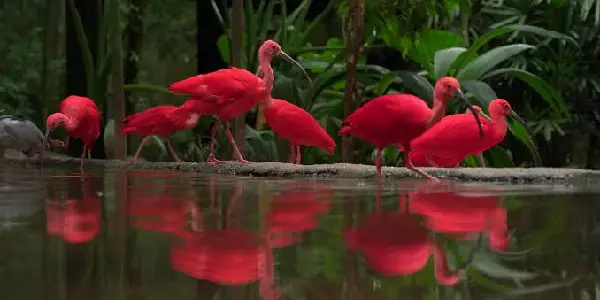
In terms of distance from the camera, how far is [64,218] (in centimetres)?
190

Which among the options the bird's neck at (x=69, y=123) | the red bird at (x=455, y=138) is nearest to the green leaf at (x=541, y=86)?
the red bird at (x=455, y=138)

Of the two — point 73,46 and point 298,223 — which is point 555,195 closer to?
point 298,223

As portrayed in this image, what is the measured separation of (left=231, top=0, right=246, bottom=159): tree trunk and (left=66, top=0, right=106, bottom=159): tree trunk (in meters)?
2.34

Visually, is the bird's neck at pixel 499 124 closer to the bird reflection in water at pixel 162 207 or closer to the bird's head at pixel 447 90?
the bird's head at pixel 447 90

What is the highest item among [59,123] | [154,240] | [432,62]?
[432,62]

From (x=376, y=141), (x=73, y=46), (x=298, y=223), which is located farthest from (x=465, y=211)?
(x=73, y=46)

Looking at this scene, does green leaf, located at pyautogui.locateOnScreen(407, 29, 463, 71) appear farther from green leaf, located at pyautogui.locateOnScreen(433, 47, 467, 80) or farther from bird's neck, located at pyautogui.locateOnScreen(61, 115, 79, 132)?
bird's neck, located at pyautogui.locateOnScreen(61, 115, 79, 132)

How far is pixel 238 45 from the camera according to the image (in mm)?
5223

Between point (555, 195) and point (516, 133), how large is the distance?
278 centimetres

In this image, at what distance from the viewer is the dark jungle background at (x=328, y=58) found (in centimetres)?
555

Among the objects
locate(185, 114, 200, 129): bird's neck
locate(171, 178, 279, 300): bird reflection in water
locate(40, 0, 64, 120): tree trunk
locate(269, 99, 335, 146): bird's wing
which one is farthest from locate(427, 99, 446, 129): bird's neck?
locate(40, 0, 64, 120): tree trunk

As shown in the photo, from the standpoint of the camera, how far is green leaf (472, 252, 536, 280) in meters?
1.14

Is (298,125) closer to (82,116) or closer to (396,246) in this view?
(82,116)

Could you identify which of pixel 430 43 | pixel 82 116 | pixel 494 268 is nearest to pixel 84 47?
pixel 82 116
